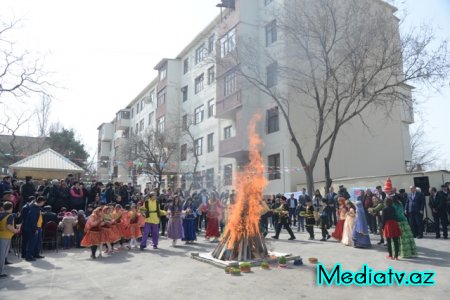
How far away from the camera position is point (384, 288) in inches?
310

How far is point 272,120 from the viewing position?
95.0 feet

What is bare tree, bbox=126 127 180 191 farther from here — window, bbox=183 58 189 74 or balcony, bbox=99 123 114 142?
balcony, bbox=99 123 114 142

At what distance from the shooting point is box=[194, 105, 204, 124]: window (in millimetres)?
38531

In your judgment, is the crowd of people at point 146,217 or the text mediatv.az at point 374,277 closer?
the text mediatv.az at point 374,277

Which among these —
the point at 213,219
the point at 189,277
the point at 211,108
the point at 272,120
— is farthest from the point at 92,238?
the point at 211,108

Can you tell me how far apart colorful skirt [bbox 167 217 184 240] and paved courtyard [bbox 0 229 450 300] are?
134 cm

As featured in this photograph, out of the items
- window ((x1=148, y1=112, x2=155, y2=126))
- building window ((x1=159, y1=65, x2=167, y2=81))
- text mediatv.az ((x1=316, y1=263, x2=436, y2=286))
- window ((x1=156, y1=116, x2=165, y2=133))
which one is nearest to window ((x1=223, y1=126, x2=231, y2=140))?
window ((x1=156, y1=116, x2=165, y2=133))

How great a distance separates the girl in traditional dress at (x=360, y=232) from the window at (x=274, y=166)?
14.0 metres

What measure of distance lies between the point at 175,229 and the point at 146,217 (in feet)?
4.46

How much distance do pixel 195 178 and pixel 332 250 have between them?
22571 mm

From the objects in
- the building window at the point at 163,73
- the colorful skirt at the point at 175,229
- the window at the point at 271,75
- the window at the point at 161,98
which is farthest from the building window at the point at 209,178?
the colorful skirt at the point at 175,229

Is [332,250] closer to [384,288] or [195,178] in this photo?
[384,288]

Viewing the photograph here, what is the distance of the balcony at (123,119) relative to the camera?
62562mm

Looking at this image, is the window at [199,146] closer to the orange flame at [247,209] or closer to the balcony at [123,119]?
the orange flame at [247,209]
